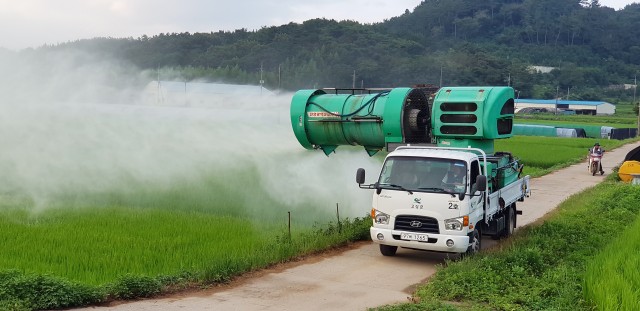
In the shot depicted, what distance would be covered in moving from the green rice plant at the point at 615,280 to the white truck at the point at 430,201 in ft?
8.05

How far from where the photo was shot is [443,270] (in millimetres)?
11891

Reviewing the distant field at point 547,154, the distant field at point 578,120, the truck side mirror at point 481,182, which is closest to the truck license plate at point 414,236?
the truck side mirror at point 481,182

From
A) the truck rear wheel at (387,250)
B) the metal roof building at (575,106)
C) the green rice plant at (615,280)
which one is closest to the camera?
the green rice plant at (615,280)

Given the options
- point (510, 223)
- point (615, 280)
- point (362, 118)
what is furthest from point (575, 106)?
point (615, 280)

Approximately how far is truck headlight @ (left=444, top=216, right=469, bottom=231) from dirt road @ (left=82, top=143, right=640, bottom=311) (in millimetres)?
978

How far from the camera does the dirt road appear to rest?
400 inches

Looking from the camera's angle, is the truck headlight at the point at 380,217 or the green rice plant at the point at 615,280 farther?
the truck headlight at the point at 380,217

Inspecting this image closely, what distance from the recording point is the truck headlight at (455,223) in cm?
1268

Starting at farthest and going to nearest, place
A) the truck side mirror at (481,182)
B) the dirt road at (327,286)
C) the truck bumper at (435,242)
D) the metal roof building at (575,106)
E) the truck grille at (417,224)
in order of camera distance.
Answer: the metal roof building at (575,106), the truck side mirror at (481,182), the truck grille at (417,224), the truck bumper at (435,242), the dirt road at (327,286)

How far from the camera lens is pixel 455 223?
41.6 ft

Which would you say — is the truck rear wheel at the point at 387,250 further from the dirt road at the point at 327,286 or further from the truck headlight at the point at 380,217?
the truck headlight at the point at 380,217

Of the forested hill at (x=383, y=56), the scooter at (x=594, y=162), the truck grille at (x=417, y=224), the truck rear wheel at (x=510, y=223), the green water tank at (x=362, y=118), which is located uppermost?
the forested hill at (x=383, y=56)

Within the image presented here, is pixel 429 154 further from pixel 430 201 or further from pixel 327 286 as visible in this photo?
pixel 327 286

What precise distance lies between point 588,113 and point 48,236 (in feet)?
358
